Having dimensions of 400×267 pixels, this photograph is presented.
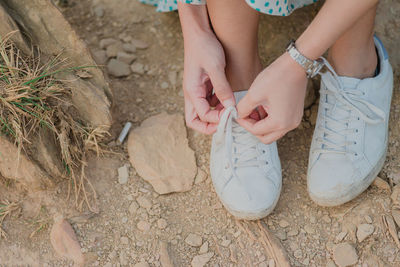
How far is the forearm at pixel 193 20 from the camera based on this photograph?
1264 mm

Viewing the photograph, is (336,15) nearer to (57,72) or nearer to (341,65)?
(341,65)

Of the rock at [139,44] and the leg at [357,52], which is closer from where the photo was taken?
the leg at [357,52]

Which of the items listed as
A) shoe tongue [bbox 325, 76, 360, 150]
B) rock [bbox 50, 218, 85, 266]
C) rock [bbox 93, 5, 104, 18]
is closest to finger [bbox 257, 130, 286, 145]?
shoe tongue [bbox 325, 76, 360, 150]

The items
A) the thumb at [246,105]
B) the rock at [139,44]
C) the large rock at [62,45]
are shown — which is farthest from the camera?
the rock at [139,44]

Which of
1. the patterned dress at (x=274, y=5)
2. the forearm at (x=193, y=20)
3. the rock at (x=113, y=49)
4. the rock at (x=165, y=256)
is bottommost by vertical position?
the rock at (x=165, y=256)

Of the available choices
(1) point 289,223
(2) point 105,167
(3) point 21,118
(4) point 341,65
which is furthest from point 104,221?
(4) point 341,65

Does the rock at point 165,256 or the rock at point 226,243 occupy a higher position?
the rock at point 226,243

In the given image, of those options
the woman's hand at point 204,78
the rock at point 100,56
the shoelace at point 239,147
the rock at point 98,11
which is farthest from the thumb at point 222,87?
the rock at point 98,11

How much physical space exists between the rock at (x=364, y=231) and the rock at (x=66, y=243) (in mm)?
802

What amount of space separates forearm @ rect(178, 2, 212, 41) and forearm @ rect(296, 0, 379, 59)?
12.4 inches

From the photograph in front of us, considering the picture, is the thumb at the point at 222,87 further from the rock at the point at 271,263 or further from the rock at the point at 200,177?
the rock at the point at 271,263

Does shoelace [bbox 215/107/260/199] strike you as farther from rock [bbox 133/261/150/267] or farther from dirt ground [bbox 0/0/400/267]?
rock [bbox 133/261/150/267]

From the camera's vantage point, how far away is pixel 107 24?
5.99 feet

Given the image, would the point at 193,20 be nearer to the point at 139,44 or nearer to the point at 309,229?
the point at 139,44
